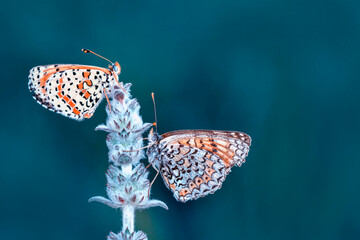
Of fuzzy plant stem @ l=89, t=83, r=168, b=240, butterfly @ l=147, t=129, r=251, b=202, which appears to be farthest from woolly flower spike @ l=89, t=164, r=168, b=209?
butterfly @ l=147, t=129, r=251, b=202

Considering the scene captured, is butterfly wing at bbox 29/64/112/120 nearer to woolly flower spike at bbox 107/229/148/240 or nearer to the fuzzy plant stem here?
the fuzzy plant stem

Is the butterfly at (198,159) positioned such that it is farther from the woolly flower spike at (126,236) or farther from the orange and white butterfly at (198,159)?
the woolly flower spike at (126,236)

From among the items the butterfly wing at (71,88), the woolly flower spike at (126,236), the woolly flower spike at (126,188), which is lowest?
the woolly flower spike at (126,236)

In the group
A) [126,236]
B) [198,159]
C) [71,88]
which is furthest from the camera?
[198,159]

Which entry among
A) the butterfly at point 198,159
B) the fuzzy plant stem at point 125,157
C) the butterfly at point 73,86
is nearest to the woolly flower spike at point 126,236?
the fuzzy plant stem at point 125,157

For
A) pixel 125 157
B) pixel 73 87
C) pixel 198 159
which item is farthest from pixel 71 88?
pixel 198 159

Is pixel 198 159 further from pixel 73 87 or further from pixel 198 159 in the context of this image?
pixel 73 87
